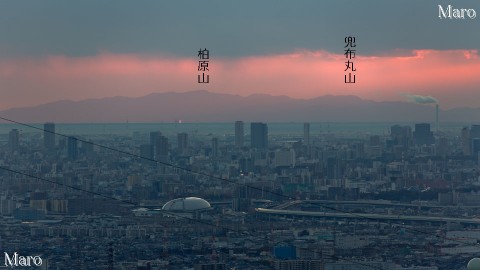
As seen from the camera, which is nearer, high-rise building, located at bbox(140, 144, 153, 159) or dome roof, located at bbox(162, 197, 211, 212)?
dome roof, located at bbox(162, 197, 211, 212)

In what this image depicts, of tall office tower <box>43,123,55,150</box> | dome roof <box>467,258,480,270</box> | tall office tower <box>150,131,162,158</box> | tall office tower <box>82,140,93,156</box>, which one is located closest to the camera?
dome roof <box>467,258,480,270</box>

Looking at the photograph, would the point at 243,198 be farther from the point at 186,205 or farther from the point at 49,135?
the point at 49,135

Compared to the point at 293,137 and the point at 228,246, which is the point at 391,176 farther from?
the point at 228,246

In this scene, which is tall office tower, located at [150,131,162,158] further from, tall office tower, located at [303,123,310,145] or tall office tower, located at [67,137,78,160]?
tall office tower, located at [303,123,310,145]

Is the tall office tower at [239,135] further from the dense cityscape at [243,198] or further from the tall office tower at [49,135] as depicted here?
the tall office tower at [49,135]
